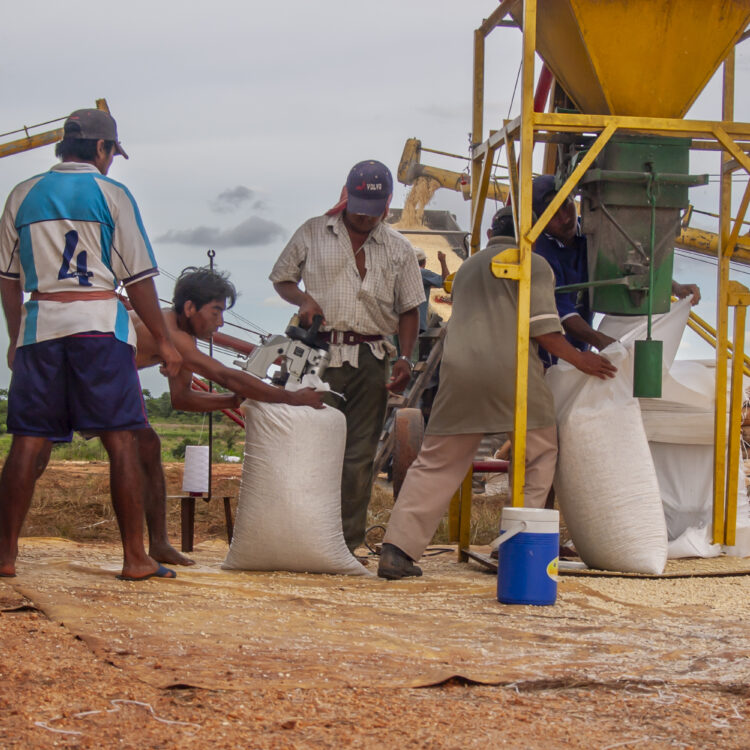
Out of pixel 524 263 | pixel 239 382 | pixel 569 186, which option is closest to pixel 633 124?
pixel 569 186

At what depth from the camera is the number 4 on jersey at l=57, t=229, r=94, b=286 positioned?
397 centimetres

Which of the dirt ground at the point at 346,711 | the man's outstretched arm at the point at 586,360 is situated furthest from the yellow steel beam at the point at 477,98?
the dirt ground at the point at 346,711

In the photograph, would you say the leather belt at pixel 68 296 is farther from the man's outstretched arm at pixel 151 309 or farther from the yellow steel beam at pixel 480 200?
the yellow steel beam at pixel 480 200

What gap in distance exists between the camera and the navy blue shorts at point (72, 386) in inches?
156

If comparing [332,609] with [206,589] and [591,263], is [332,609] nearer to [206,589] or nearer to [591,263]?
[206,589]

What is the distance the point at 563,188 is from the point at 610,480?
4.25 ft

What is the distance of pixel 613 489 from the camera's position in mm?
4828

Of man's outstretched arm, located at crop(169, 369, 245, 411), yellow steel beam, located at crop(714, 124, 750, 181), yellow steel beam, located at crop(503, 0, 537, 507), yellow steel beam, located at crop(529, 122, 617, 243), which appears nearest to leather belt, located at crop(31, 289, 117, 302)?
man's outstretched arm, located at crop(169, 369, 245, 411)

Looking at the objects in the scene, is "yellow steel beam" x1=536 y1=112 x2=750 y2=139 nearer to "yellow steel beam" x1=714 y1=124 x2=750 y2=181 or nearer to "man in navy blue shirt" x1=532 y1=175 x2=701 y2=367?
"yellow steel beam" x1=714 y1=124 x2=750 y2=181

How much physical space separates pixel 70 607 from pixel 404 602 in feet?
3.98

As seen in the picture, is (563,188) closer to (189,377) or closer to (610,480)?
(610,480)

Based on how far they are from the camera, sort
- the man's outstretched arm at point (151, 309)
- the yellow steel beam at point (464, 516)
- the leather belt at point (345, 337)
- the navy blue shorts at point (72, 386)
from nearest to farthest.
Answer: the navy blue shorts at point (72, 386)
the man's outstretched arm at point (151, 309)
the leather belt at point (345, 337)
the yellow steel beam at point (464, 516)

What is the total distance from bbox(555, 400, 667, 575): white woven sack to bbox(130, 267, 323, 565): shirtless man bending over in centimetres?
117

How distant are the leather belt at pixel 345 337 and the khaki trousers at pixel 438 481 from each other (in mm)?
669
